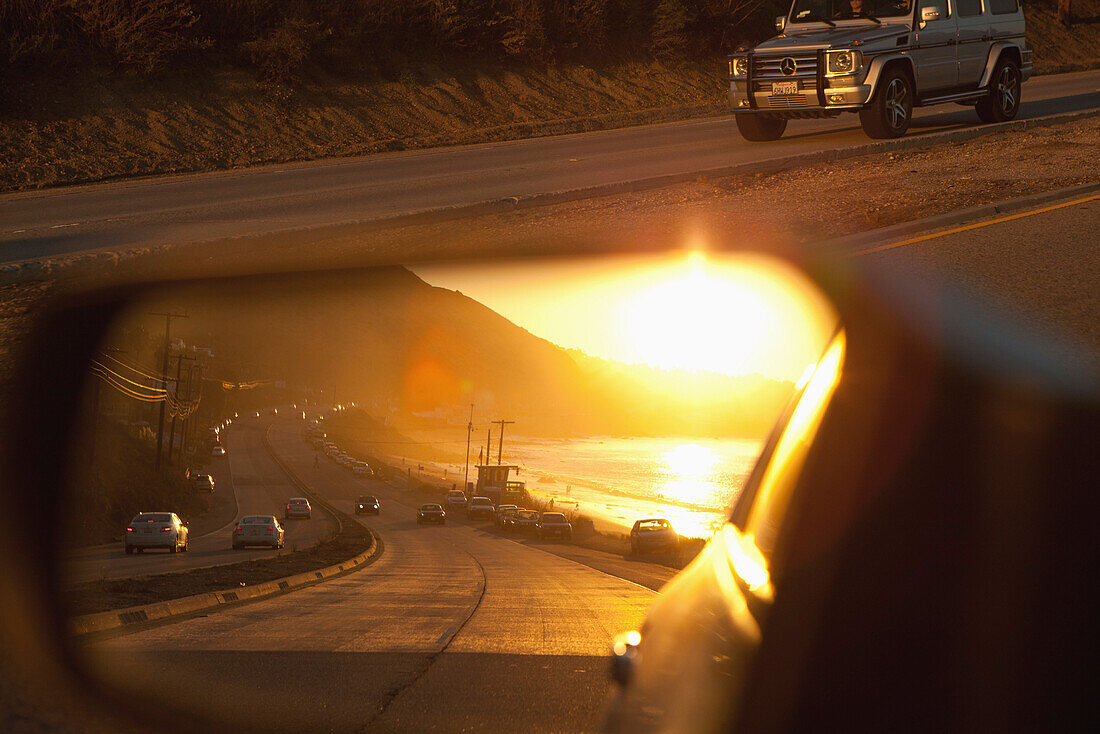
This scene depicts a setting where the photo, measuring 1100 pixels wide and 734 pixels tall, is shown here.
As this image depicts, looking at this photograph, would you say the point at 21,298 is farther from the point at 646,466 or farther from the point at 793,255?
the point at 793,255

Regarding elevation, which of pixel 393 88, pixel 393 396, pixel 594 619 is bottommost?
pixel 594 619

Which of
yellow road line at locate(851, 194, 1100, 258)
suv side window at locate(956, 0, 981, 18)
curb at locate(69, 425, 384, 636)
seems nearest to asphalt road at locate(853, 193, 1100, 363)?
yellow road line at locate(851, 194, 1100, 258)

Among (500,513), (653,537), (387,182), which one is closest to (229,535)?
(500,513)

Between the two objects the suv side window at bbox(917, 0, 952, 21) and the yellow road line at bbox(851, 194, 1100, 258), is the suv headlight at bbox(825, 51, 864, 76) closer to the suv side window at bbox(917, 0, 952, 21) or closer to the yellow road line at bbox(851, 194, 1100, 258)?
the suv side window at bbox(917, 0, 952, 21)

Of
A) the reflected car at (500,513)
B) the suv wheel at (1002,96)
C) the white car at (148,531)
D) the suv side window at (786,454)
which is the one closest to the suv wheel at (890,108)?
the suv wheel at (1002,96)

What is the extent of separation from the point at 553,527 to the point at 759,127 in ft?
62.2

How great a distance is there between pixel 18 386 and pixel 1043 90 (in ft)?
102

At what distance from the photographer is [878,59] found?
17.8m

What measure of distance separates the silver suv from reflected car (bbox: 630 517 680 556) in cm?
1568

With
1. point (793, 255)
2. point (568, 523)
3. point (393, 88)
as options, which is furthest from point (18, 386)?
point (393, 88)

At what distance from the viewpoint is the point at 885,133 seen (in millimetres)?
19562

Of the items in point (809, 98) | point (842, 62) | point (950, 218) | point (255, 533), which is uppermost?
point (842, 62)

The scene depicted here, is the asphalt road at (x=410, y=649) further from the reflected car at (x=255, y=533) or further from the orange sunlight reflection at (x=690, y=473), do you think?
the reflected car at (x=255, y=533)

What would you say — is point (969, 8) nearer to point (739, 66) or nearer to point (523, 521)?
point (739, 66)
